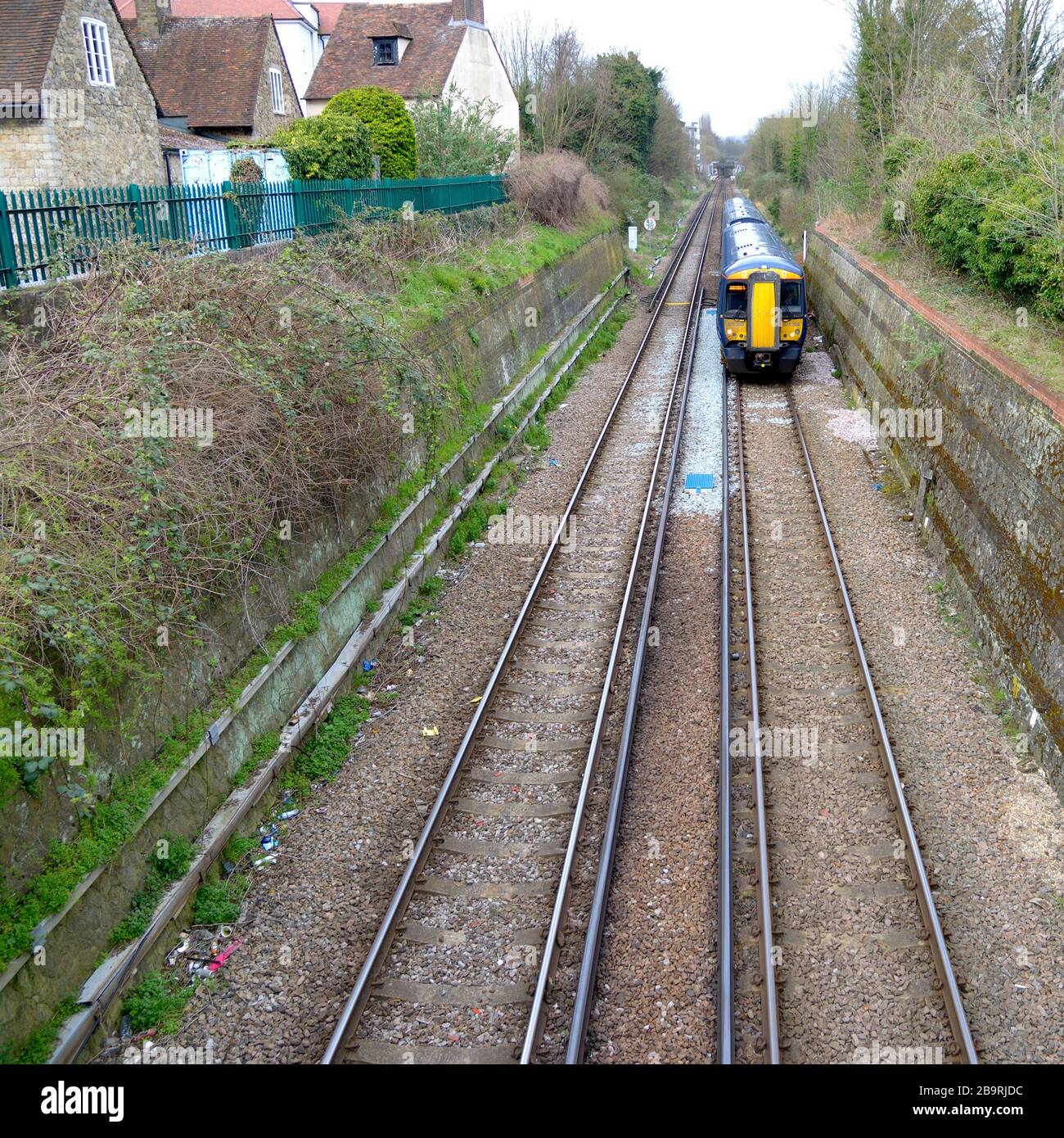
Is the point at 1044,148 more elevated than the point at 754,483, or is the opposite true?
the point at 1044,148

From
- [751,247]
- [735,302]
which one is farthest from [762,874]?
[751,247]

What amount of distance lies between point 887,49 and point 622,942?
2951 cm

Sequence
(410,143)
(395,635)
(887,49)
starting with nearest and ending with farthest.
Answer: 1. (395,635)
2. (410,143)
3. (887,49)

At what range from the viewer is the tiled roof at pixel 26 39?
64.1 feet

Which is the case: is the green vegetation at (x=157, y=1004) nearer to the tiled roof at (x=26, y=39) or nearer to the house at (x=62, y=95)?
the house at (x=62, y=95)

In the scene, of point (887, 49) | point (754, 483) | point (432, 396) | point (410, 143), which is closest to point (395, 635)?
point (432, 396)

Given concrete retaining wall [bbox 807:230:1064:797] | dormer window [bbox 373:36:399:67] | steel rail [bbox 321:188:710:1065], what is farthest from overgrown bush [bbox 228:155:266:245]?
dormer window [bbox 373:36:399:67]

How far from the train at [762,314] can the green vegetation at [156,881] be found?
16.7 meters

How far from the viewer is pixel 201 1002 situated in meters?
6.04

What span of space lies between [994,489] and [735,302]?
10872 mm

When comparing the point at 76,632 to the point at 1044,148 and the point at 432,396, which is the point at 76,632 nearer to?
the point at 432,396

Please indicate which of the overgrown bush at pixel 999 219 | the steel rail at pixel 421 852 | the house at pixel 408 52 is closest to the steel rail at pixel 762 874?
the steel rail at pixel 421 852

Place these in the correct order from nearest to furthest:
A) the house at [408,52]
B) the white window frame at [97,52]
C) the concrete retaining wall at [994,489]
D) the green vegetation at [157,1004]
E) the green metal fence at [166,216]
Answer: the green vegetation at [157,1004] → the concrete retaining wall at [994,489] → the green metal fence at [166,216] → the white window frame at [97,52] → the house at [408,52]
